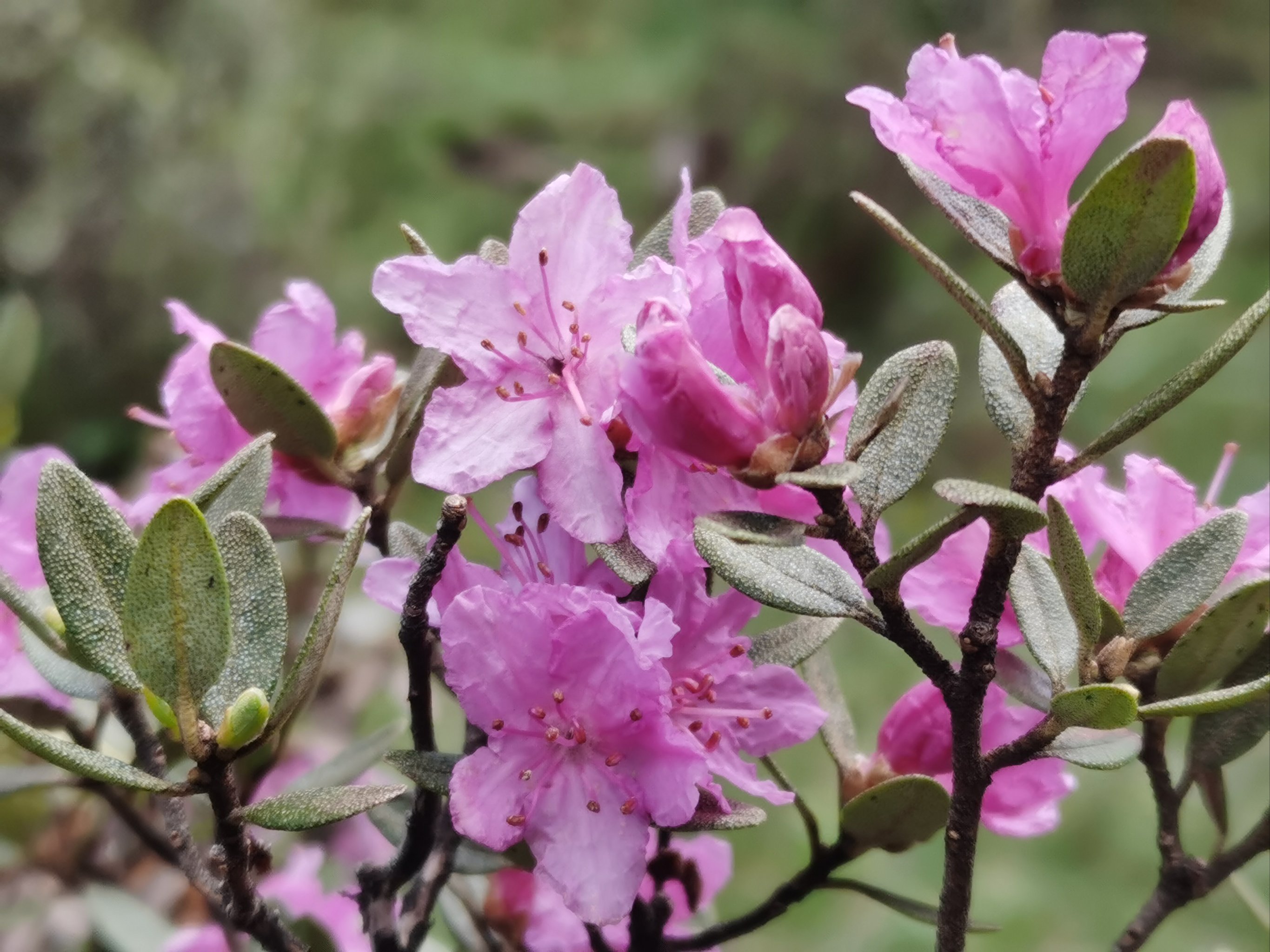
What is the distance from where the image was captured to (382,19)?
2.92 meters

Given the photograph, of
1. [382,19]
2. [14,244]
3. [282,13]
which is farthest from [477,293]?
[382,19]

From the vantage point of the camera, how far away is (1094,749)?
1.26 ft

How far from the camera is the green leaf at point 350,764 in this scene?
548mm

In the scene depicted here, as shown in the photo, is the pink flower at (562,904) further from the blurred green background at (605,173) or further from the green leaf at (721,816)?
the blurred green background at (605,173)

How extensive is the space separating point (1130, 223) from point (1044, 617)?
14 cm

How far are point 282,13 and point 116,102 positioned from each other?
0.55 meters

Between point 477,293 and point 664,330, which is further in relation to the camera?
point 477,293

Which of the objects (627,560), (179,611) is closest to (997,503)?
(627,560)

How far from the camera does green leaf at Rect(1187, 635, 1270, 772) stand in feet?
1.43

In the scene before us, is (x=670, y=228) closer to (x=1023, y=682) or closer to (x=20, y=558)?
(x=1023, y=682)

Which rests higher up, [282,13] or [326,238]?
[282,13]

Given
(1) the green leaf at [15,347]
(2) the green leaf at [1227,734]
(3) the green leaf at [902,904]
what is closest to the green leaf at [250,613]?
(3) the green leaf at [902,904]

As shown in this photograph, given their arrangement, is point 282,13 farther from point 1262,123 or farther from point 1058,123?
point 1058,123

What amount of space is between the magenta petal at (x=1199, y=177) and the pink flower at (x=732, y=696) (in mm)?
182
